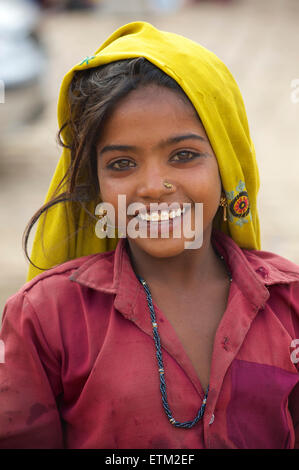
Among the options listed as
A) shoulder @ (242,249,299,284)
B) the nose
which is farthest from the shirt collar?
the nose

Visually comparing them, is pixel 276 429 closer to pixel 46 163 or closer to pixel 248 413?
pixel 248 413

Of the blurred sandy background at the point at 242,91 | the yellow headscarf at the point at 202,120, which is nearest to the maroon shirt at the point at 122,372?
the yellow headscarf at the point at 202,120

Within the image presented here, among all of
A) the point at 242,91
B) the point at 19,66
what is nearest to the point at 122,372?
the point at 19,66

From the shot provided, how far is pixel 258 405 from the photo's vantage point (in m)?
1.84

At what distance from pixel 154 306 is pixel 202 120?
57 centimetres

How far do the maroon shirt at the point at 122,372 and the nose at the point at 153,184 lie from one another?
0.28 meters

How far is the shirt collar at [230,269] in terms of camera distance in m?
1.89

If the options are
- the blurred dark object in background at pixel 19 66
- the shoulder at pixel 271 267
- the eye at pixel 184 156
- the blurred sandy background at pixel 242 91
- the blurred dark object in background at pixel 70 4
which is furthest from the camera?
the blurred dark object in background at pixel 70 4

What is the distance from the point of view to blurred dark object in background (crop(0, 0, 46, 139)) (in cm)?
568

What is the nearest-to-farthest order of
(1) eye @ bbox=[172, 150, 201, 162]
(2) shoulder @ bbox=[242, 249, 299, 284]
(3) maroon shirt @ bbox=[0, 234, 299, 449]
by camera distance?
1. (3) maroon shirt @ bbox=[0, 234, 299, 449]
2. (1) eye @ bbox=[172, 150, 201, 162]
3. (2) shoulder @ bbox=[242, 249, 299, 284]

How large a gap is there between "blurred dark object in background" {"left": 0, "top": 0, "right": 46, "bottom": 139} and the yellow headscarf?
145 inches

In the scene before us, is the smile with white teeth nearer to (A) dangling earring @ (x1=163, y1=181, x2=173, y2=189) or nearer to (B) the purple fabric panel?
(A) dangling earring @ (x1=163, y1=181, x2=173, y2=189)

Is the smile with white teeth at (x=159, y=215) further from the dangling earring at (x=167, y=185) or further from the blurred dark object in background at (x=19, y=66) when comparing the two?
the blurred dark object in background at (x=19, y=66)

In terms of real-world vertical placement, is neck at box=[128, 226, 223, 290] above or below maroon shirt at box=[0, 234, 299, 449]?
above
